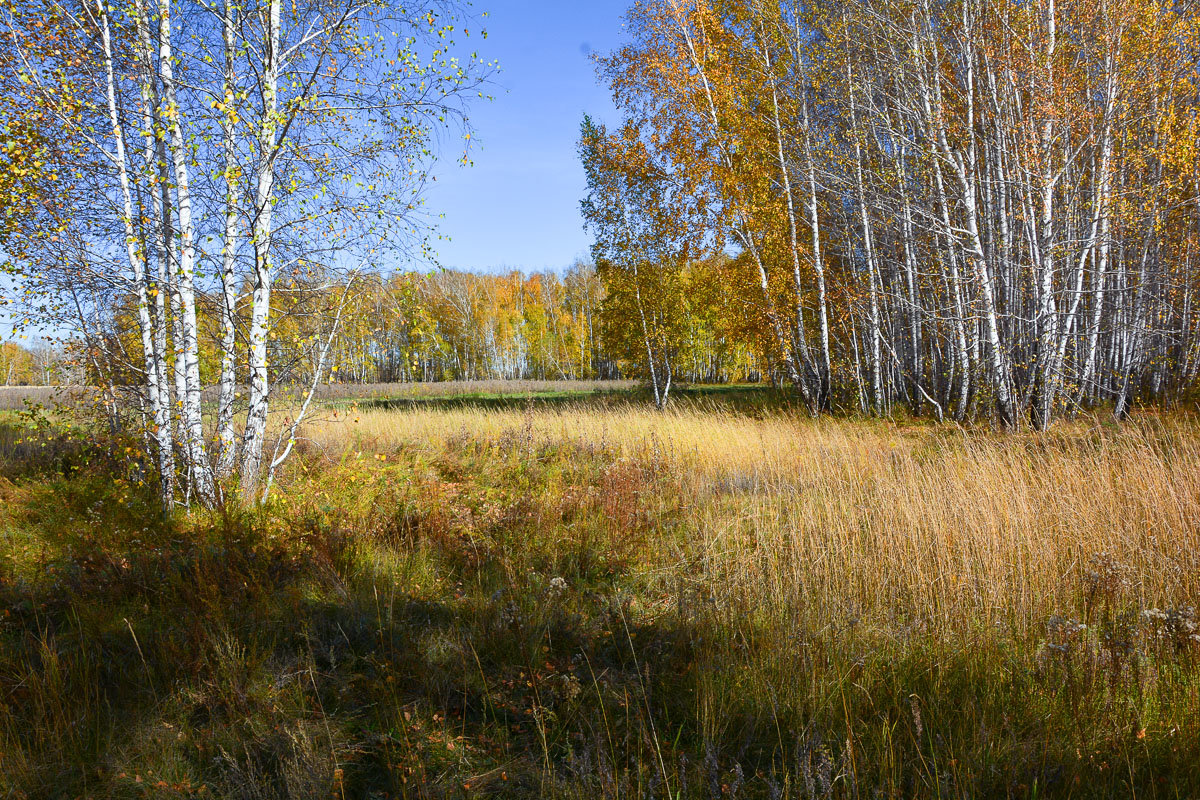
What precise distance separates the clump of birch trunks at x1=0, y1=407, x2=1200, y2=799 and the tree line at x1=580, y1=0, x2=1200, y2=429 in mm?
4610

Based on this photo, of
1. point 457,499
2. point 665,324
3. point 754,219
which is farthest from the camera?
point 665,324

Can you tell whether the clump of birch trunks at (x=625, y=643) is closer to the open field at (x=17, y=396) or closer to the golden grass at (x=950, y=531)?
the golden grass at (x=950, y=531)

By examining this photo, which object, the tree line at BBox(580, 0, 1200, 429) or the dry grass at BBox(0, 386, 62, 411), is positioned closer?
the tree line at BBox(580, 0, 1200, 429)

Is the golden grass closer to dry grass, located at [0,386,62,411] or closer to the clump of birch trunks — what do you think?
the clump of birch trunks

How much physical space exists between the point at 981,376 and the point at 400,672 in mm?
9628

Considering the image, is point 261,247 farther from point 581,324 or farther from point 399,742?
point 581,324

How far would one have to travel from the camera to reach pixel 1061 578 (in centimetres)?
369

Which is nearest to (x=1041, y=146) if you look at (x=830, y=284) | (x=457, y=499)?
(x=830, y=284)

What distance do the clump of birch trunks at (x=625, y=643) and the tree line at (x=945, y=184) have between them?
461 centimetres

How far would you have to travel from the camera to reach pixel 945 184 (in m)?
10.8

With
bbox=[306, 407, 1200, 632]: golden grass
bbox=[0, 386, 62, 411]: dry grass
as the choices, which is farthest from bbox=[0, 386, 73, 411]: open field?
bbox=[306, 407, 1200, 632]: golden grass

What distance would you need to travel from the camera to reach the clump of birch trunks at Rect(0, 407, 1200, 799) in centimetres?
241

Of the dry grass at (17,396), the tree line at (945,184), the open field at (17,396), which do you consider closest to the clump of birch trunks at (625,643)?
the tree line at (945,184)

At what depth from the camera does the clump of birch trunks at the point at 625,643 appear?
2406 millimetres
